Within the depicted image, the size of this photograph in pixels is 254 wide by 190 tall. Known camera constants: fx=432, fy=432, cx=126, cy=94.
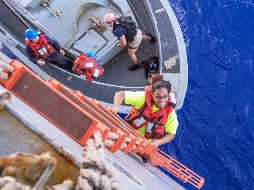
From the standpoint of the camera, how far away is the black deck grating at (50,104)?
9.37 feet

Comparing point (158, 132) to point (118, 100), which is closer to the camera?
point (118, 100)

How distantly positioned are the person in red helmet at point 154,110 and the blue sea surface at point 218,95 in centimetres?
204


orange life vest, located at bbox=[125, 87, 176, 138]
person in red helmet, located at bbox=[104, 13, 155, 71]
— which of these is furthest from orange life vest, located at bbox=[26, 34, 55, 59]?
orange life vest, located at bbox=[125, 87, 176, 138]

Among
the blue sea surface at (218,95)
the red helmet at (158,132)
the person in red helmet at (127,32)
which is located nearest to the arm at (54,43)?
the person in red helmet at (127,32)

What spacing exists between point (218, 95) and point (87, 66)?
2519 millimetres

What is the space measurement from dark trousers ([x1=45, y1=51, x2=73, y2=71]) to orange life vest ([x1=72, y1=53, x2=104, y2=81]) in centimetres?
30

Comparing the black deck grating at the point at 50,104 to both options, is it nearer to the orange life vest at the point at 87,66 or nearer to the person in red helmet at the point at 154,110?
the person in red helmet at the point at 154,110

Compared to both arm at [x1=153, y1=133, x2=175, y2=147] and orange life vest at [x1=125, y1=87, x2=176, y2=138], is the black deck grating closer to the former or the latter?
orange life vest at [x1=125, y1=87, x2=176, y2=138]

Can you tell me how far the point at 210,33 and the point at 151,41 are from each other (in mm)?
1269

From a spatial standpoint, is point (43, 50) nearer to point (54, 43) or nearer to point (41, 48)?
point (41, 48)

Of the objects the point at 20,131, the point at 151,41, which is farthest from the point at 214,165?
the point at 20,131

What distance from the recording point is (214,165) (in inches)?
295

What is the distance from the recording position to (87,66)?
7023mm

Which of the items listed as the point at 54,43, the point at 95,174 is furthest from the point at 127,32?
the point at 95,174
